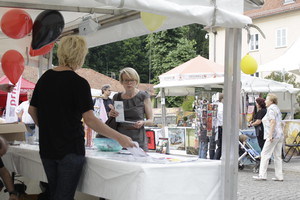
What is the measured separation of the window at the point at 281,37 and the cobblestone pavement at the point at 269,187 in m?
23.2

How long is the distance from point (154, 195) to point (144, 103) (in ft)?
4.83

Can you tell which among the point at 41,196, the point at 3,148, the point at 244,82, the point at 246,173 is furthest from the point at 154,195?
the point at 244,82

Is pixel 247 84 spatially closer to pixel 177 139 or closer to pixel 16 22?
pixel 177 139

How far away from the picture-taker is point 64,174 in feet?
10.0

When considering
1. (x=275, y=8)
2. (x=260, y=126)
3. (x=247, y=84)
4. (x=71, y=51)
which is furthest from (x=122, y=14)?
(x=275, y=8)

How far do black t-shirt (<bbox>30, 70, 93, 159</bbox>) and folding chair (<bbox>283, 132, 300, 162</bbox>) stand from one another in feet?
31.4

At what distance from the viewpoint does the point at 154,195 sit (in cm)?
288

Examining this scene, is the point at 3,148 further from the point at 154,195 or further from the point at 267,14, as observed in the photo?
the point at 267,14

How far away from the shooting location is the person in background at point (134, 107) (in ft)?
13.4

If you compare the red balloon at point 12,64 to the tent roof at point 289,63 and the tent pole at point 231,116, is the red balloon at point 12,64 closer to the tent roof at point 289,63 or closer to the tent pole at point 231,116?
the tent pole at point 231,116

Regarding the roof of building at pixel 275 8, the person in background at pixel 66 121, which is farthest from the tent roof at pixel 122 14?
the roof of building at pixel 275 8

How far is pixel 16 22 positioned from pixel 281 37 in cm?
2987

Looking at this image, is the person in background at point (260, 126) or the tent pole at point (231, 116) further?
the person in background at point (260, 126)

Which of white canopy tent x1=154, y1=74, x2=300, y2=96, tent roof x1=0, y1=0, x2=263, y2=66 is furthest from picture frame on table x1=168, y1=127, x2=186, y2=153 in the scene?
tent roof x1=0, y1=0, x2=263, y2=66
